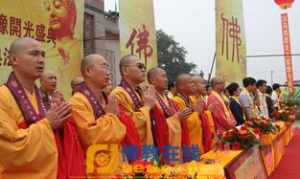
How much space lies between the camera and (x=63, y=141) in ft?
9.46

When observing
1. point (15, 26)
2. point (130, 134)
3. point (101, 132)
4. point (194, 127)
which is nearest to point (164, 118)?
point (130, 134)

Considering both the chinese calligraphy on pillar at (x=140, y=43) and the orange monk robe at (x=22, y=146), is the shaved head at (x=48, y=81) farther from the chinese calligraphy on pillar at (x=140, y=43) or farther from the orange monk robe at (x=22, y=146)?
the chinese calligraphy on pillar at (x=140, y=43)

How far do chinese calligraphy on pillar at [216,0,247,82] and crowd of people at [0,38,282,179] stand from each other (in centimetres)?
415

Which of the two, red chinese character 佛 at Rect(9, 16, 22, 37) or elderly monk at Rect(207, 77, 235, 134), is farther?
elderly monk at Rect(207, 77, 235, 134)

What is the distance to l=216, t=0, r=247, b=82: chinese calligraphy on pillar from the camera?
28.2 ft

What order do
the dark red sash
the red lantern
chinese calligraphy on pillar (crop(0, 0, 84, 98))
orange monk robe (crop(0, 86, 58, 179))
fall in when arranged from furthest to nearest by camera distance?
the red lantern, chinese calligraphy on pillar (crop(0, 0, 84, 98)), the dark red sash, orange monk robe (crop(0, 86, 58, 179))

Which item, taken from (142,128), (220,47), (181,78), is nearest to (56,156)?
(142,128)

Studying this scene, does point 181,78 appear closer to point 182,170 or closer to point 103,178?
point 182,170

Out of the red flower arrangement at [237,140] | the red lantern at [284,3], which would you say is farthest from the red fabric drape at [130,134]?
the red lantern at [284,3]

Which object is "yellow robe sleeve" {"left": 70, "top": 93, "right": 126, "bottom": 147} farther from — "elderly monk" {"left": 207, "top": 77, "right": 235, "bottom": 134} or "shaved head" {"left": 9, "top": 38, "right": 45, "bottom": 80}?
"elderly monk" {"left": 207, "top": 77, "right": 235, "bottom": 134}

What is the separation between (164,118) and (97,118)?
1009 millimetres

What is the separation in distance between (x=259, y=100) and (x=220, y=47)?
3.83 ft

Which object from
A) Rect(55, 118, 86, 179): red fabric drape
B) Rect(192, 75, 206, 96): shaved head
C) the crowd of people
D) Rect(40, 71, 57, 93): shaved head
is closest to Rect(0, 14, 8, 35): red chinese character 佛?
the crowd of people

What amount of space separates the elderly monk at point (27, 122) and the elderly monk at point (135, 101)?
3.04ft
